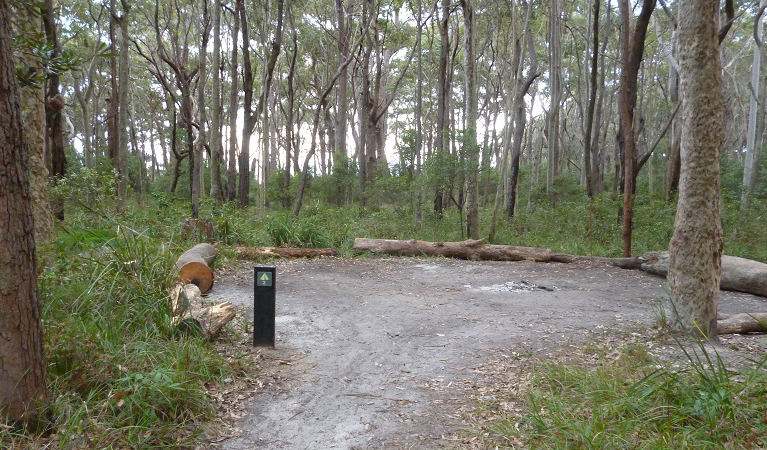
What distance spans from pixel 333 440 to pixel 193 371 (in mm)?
1358

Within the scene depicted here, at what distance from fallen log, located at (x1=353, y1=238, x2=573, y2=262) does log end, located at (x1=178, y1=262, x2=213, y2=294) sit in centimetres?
500

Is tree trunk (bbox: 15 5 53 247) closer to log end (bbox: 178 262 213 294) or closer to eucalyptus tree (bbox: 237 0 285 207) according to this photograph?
log end (bbox: 178 262 213 294)

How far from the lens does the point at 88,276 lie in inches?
175

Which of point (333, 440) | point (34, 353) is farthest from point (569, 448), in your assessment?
point (34, 353)

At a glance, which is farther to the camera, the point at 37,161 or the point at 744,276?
the point at 744,276

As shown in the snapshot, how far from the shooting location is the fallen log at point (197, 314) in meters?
4.44

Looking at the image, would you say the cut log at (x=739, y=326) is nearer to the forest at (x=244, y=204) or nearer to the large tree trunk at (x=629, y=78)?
the forest at (x=244, y=204)

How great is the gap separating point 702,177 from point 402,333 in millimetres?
3471

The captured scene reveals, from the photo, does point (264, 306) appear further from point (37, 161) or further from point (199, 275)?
point (37, 161)

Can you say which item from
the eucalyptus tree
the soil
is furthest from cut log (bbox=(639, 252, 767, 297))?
the eucalyptus tree

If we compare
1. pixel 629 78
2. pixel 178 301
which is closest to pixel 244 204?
pixel 629 78

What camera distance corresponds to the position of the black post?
4.83 m

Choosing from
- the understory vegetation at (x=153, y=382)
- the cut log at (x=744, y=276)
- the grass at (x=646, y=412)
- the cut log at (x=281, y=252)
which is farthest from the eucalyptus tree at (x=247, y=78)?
the grass at (x=646, y=412)

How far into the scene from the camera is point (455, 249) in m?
11.6
